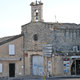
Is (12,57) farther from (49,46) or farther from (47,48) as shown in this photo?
(49,46)

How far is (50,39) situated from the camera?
124 feet

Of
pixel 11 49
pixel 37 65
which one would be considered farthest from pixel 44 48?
pixel 11 49

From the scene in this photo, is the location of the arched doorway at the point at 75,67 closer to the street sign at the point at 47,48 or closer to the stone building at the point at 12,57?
the street sign at the point at 47,48

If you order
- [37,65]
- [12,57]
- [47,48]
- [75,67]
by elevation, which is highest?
[47,48]

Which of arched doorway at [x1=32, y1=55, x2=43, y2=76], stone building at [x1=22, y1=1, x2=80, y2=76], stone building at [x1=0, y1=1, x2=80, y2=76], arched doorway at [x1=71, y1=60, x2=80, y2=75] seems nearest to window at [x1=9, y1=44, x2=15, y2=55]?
stone building at [x1=0, y1=1, x2=80, y2=76]

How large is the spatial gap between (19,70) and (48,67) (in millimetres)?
4285

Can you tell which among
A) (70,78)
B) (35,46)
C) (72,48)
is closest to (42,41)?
(35,46)

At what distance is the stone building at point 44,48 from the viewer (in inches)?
1449

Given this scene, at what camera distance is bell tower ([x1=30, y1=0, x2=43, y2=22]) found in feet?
128

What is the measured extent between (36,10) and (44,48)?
5.27 meters

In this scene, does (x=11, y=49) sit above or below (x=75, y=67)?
above

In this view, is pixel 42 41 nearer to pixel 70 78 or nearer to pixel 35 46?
pixel 35 46

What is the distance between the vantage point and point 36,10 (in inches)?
1548

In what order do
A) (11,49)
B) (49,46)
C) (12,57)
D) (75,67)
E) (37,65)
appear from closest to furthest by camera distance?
(75,67), (49,46), (37,65), (11,49), (12,57)
